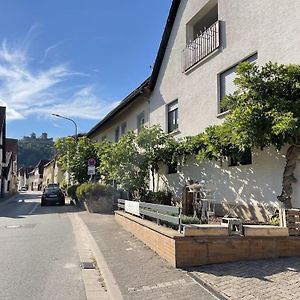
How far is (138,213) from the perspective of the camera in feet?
41.0

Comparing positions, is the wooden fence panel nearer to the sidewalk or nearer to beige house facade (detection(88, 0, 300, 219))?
beige house facade (detection(88, 0, 300, 219))

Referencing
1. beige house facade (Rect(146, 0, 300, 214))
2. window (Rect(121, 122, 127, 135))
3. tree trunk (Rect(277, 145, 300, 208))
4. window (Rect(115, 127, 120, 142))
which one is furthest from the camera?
window (Rect(115, 127, 120, 142))

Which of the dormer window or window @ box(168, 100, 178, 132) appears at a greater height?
the dormer window

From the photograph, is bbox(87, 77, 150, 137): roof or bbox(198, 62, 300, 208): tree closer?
bbox(198, 62, 300, 208): tree

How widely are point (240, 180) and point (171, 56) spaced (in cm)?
786

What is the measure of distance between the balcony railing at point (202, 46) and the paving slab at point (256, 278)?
8292 millimetres

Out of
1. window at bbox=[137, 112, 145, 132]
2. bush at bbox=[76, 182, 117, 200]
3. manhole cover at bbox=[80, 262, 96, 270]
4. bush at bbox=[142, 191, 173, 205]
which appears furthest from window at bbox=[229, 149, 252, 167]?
bush at bbox=[76, 182, 117, 200]

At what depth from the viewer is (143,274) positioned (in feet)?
23.7

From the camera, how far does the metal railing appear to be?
8.29 meters

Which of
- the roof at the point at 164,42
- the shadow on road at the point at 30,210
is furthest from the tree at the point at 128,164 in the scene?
the shadow on road at the point at 30,210

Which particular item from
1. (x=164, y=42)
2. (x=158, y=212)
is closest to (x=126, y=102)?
(x=164, y=42)

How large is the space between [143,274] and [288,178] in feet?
14.6

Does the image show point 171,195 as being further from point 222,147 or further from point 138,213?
point 222,147

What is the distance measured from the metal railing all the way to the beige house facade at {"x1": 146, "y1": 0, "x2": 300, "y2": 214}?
2.59 metres
